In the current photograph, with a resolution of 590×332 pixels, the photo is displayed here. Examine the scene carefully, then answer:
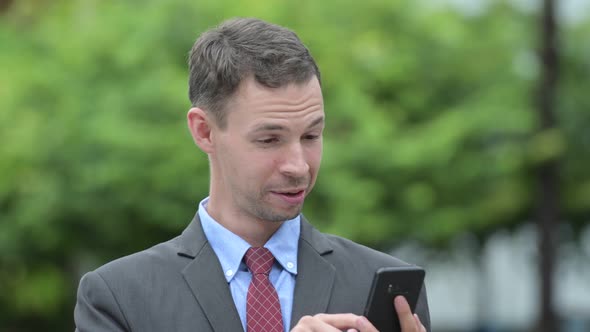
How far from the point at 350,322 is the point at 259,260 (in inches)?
15.5

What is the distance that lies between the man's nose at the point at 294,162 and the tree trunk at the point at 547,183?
10.2m

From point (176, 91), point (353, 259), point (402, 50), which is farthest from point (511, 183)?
point (353, 259)

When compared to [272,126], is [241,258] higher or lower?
lower

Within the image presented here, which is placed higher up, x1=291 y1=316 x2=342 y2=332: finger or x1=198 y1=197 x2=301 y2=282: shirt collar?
x1=198 y1=197 x2=301 y2=282: shirt collar

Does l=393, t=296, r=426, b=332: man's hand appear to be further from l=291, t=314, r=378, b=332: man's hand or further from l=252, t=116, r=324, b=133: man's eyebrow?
l=252, t=116, r=324, b=133: man's eyebrow

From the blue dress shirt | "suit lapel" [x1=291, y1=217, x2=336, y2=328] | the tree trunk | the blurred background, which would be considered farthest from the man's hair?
the tree trunk

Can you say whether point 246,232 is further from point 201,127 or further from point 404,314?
point 404,314

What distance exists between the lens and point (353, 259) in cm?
318

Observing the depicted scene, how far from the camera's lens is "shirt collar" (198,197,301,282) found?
10.0 ft

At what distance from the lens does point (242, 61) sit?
2.96 m

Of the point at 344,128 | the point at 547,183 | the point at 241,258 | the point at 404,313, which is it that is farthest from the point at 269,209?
the point at 547,183

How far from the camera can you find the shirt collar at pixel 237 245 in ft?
10.0

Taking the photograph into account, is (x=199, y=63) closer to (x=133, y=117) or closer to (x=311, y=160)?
(x=311, y=160)

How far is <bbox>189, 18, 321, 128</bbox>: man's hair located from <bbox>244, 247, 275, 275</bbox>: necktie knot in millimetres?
356
